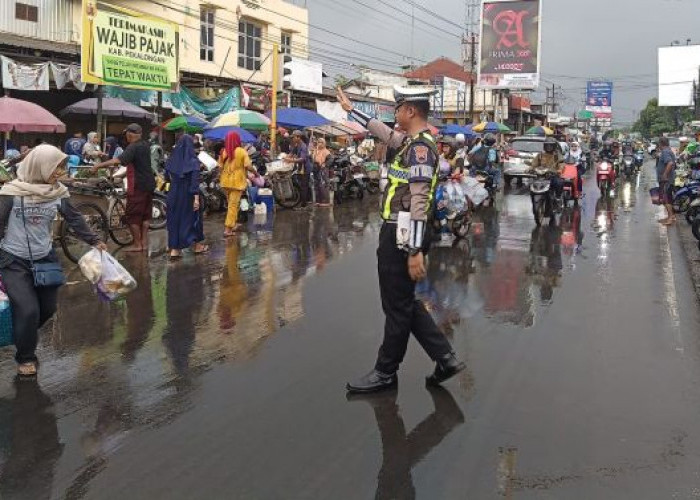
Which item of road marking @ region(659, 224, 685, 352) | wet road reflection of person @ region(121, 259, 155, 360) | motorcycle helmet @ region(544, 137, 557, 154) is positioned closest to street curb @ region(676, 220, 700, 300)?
road marking @ region(659, 224, 685, 352)

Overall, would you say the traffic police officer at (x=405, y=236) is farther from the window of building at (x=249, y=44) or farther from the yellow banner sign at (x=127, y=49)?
the window of building at (x=249, y=44)

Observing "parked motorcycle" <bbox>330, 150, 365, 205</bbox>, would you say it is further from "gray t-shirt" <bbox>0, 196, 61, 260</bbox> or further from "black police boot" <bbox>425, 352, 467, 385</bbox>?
"black police boot" <bbox>425, 352, 467, 385</bbox>

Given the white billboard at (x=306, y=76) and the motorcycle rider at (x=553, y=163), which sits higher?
the white billboard at (x=306, y=76)

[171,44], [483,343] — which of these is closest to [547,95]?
[171,44]

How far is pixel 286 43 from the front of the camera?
107 feet

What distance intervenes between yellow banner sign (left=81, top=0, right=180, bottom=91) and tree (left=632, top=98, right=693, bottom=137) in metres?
61.7

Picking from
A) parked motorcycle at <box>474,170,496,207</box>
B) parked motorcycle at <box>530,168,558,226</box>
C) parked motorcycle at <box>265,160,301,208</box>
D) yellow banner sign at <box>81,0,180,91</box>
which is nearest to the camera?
yellow banner sign at <box>81,0,180,91</box>

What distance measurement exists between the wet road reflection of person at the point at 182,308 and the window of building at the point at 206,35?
19763 millimetres

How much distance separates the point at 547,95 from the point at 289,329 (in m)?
84.0

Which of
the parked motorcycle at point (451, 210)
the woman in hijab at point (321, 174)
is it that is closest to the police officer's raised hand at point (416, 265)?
the parked motorcycle at point (451, 210)

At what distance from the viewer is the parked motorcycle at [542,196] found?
14359 millimetres

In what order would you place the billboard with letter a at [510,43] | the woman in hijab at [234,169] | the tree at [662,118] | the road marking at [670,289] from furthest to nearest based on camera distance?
the tree at [662,118] → the billboard with letter a at [510,43] → the woman in hijab at [234,169] → the road marking at [670,289]

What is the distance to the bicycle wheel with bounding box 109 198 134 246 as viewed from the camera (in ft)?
34.8

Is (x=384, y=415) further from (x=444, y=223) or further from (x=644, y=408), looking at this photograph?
(x=444, y=223)
